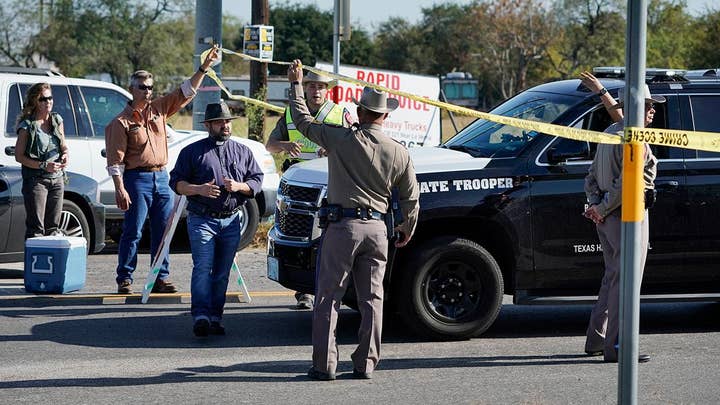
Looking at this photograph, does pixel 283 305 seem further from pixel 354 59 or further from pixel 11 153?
pixel 354 59

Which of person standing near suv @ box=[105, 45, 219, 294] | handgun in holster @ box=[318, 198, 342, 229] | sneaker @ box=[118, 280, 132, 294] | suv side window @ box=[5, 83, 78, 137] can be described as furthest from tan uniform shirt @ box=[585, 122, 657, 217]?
suv side window @ box=[5, 83, 78, 137]

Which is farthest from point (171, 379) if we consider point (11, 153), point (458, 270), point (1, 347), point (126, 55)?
point (126, 55)

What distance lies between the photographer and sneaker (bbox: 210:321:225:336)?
8523mm

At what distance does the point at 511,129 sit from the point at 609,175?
4.35ft

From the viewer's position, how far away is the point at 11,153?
12.3 m

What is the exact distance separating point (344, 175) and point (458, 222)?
152 centimetres

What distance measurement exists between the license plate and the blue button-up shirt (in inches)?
19.5

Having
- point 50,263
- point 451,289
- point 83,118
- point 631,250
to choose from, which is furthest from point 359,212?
point 83,118

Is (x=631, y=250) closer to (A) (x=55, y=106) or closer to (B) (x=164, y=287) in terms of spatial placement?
(B) (x=164, y=287)

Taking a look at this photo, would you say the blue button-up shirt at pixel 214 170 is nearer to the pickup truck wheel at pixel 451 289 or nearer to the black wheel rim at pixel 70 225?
the pickup truck wheel at pixel 451 289

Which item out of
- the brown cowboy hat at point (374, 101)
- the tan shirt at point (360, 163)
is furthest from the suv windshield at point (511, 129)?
the brown cowboy hat at point (374, 101)

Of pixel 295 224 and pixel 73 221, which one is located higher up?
pixel 295 224

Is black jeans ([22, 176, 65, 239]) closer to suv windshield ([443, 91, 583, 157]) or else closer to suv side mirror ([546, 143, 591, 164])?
suv windshield ([443, 91, 583, 157])

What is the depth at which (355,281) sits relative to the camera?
730cm
